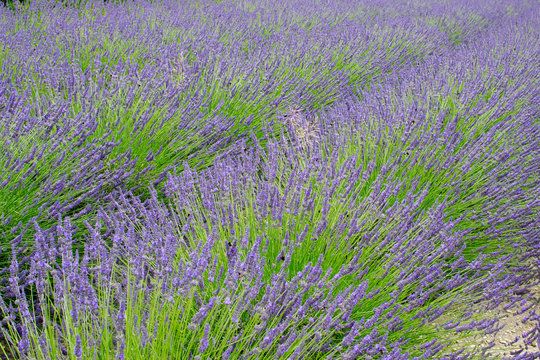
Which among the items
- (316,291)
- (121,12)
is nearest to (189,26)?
(121,12)

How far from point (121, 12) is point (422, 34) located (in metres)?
3.87

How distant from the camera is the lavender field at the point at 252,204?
1.19 m

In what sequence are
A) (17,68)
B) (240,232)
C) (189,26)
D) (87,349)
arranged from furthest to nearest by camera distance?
1. (189,26)
2. (17,68)
3. (240,232)
4. (87,349)

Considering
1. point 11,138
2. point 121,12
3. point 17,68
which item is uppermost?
point 121,12

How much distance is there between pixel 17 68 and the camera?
292cm

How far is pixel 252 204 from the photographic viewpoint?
1.80 metres

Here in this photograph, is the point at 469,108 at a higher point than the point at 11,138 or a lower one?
lower

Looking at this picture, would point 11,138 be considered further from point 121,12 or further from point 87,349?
point 121,12

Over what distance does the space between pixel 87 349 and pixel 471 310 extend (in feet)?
4.05

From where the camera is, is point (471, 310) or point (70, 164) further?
point (70, 164)

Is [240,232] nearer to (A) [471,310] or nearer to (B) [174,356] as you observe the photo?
(B) [174,356]

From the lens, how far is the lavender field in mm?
1187

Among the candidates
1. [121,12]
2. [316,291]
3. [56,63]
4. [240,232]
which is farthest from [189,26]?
[316,291]

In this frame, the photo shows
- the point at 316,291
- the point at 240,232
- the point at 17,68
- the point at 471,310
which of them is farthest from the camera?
the point at 17,68
